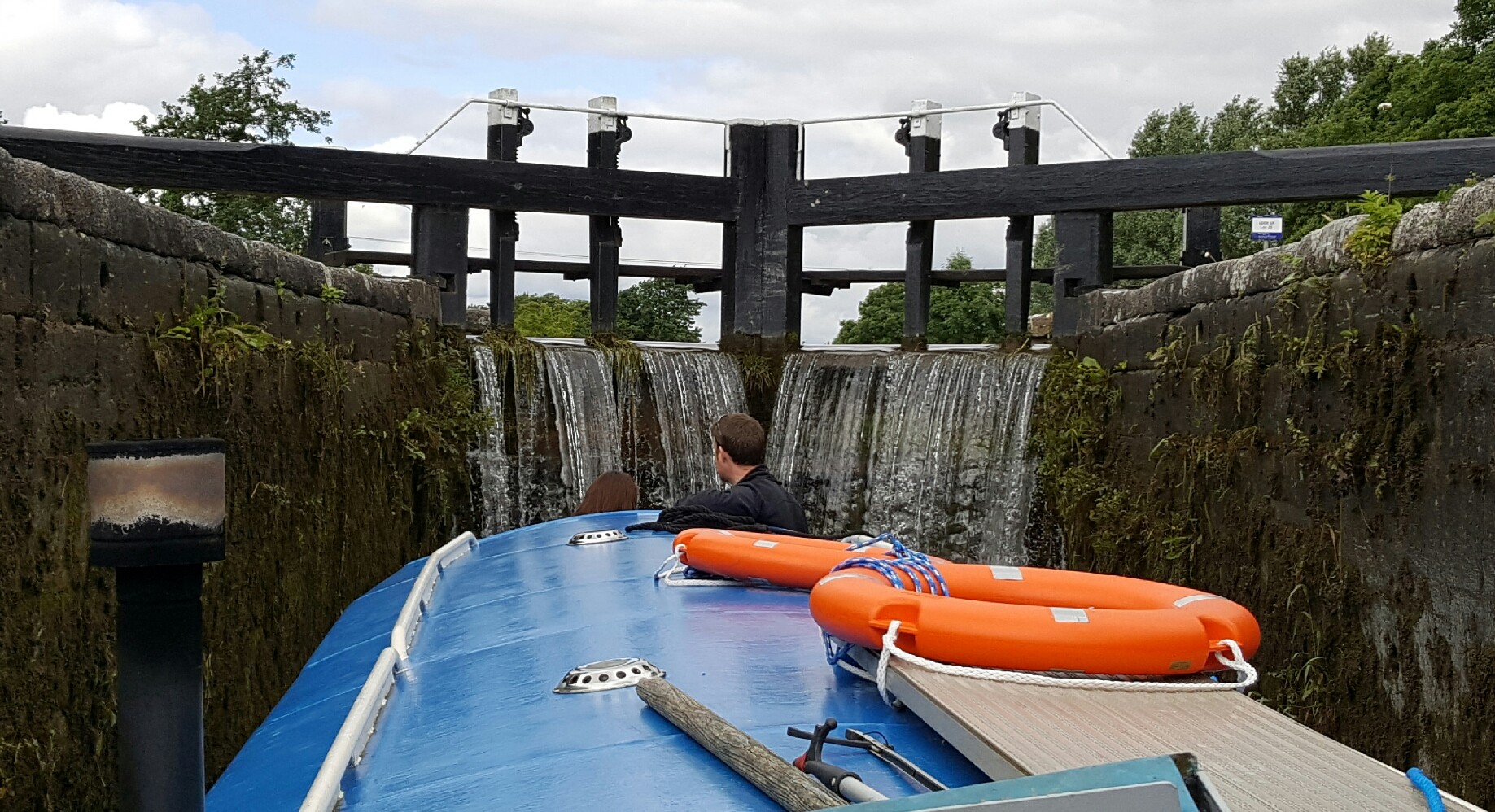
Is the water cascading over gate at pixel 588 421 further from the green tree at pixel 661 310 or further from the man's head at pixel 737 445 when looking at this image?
the green tree at pixel 661 310

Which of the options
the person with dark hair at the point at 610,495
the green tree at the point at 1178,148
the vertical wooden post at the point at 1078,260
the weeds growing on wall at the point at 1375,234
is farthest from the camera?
the green tree at the point at 1178,148

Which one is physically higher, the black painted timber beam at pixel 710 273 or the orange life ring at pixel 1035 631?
the black painted timber beam at pixel 710 273

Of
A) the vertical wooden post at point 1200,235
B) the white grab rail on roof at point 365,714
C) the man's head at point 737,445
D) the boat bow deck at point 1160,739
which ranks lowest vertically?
the white grab rail on roof at point 365,714

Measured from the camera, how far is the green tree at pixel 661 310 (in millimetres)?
38938

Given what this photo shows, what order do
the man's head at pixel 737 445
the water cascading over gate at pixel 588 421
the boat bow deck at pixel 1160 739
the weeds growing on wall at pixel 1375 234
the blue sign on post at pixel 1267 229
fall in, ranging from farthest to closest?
1. the water cascading over gate at pixel 588 421
2. the blue sign on post at pixel 1267 229
3. the man's head at pixel 737 445
4. the weeds growing on wall at pixel 1375 234
5. the boat bow deck at pixel 1160 739

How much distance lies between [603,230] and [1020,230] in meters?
3.87

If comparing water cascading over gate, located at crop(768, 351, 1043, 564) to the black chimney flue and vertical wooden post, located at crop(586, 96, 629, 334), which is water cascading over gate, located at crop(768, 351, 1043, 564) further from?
the black chimney flue

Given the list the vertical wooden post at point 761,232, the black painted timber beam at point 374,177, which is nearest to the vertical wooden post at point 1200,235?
the vertical wooden post at point 761,232

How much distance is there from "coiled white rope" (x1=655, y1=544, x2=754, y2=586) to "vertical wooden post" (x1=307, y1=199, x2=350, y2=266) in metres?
11.6

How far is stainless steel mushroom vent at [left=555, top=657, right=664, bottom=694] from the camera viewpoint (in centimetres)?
304

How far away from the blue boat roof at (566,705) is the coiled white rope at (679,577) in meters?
0.03

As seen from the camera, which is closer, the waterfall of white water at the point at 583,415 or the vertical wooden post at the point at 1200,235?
the waterfall of white water at the point at 583,415

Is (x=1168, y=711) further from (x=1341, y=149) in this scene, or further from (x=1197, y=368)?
(x=1341, y=149)

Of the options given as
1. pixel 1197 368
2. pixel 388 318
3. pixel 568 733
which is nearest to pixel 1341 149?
pixel 1197 368
